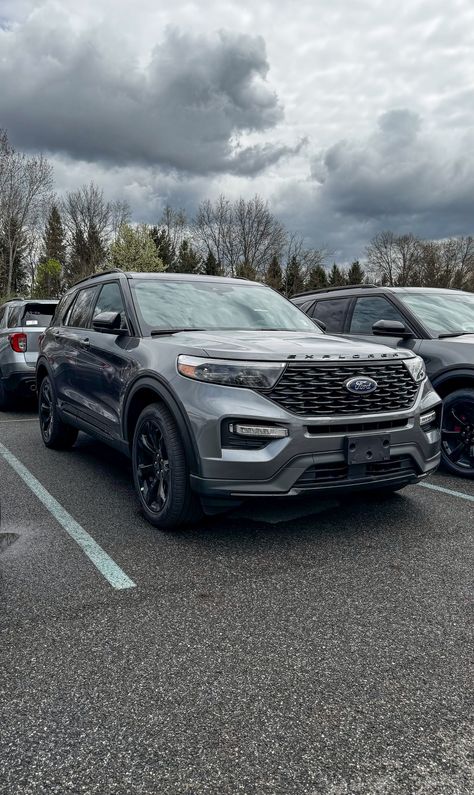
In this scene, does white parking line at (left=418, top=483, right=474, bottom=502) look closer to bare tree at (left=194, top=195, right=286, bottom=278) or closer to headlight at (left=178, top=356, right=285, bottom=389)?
headlight at (left=178, top=356, right=285, bottom=389)

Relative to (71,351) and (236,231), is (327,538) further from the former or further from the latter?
(236,231)

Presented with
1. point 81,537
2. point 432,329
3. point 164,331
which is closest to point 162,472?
point 81,537

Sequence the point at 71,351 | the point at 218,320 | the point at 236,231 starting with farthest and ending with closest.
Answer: the point at 236,231 → the point at 71,351 → the point at 218,320

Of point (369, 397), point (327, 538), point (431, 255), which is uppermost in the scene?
point (431, 255)

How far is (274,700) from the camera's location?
210 centimetres

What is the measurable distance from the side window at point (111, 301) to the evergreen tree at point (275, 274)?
2009 inches

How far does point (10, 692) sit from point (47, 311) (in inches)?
290

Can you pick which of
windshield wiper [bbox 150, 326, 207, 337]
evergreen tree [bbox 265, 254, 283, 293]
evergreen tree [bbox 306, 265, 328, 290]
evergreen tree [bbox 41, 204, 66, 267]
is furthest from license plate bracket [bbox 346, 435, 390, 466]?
evergreen tree [bbox 306, 265, 328, 290]

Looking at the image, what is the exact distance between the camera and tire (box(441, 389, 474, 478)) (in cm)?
509

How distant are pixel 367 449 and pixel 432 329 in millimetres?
2573

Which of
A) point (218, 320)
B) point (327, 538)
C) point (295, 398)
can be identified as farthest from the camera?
point (218, 320)

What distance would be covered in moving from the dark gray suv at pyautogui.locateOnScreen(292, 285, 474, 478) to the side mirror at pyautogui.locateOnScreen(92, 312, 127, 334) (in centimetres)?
193

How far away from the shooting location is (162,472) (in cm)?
377

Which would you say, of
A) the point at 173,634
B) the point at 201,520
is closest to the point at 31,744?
the point at 173,634
